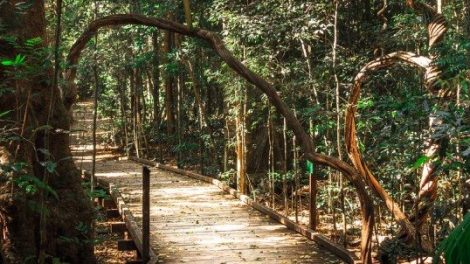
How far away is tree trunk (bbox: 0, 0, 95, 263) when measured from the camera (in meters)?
5.34

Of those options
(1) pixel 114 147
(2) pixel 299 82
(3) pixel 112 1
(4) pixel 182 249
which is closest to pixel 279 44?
(2) pixel 299 82

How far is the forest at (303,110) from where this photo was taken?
15.3ft

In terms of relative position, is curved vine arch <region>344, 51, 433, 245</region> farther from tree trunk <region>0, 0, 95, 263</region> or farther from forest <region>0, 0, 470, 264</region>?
tree trunk <region>0, 0, 95, 263</region>

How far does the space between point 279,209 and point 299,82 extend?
16.9 feet

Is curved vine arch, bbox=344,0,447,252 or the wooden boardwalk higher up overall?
curved vine arch, bbox=344,0,447,252

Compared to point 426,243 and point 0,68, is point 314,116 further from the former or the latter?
point 0,68

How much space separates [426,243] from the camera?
7309 mm

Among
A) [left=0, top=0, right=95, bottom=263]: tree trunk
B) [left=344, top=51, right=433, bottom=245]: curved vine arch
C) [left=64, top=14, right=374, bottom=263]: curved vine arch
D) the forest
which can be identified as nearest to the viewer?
the forest

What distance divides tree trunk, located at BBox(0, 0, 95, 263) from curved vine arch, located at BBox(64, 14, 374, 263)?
37cm

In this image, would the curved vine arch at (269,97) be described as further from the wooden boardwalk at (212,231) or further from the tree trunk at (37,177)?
the wooden boardwalk at (212,231)

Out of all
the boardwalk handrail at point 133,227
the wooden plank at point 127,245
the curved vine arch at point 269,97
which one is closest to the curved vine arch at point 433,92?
the curved vine arch at point 269,97

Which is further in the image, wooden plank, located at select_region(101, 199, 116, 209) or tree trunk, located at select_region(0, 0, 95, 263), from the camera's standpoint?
wooden plank, located at select_region(101, 199, 116, 209)

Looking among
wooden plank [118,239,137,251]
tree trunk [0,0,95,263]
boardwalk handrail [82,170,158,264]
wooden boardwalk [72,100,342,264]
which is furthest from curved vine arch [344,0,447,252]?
tree trunk [0,0,95,263]

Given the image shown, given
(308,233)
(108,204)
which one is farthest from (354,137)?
(108,204)
